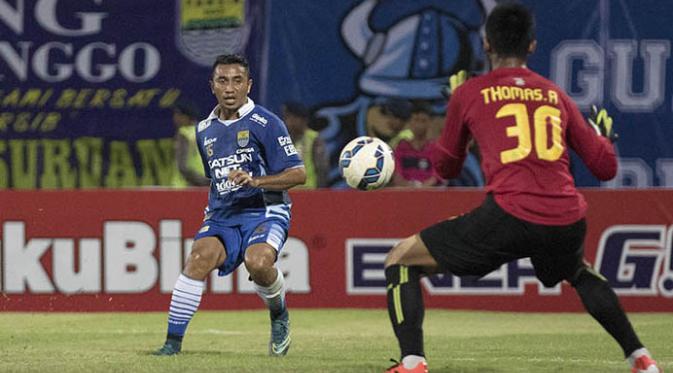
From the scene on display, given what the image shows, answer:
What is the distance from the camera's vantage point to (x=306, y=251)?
14.0m

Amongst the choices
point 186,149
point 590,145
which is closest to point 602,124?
point 590,145

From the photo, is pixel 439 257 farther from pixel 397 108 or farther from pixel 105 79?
pixel 105 79

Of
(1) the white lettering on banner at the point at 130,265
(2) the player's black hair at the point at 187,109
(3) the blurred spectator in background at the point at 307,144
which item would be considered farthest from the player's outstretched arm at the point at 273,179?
(2) the player's black hair at the point at 187,109

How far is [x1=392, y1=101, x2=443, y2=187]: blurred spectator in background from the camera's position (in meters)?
15.5

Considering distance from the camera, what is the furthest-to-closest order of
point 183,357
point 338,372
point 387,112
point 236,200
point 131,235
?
1. point 387,112
2. point 131,235
3. point 236,200
4. point 183,357
5. point 338,372

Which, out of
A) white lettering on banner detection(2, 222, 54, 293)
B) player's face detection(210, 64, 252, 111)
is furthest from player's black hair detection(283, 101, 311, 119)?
player's face detection(210, 64, 252, 111)

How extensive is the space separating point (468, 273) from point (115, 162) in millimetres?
10066

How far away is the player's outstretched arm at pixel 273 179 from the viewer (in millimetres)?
8984

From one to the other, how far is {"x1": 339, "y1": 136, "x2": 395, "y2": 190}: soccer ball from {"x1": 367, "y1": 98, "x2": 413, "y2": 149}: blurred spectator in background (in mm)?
7072

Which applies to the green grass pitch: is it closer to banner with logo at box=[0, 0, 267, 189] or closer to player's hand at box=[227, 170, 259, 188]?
player's hand at box=[227, 170, 259, 188]

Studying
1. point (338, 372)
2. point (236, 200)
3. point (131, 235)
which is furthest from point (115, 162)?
point (338, 372)

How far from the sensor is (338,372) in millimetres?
7984

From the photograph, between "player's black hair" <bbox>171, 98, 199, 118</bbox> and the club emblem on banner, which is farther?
the club emblem on banner

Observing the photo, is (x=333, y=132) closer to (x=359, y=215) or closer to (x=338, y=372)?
(x=359, y=215)
